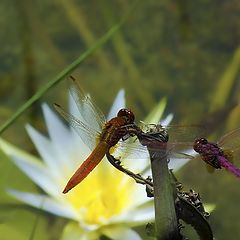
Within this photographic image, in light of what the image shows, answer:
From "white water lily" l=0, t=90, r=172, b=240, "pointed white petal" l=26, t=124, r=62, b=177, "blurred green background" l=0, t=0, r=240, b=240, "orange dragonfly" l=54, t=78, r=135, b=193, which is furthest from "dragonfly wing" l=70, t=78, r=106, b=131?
"blurred green background" l=0, t=0, r=240, b=240

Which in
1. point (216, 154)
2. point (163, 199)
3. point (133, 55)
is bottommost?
point (163, 199)

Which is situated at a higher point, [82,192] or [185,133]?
[82,192]

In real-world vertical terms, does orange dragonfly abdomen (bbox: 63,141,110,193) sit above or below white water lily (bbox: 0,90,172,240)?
below

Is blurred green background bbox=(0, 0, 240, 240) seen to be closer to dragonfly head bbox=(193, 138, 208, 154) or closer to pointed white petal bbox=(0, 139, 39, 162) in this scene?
pointed white petal bbox=(0, 139, 39, 162)

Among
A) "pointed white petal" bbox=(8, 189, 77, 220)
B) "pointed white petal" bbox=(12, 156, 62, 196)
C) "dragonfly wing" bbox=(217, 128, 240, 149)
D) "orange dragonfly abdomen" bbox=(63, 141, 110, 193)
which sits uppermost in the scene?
"pointed white petal" bbox=(12, 156, 62, 196)


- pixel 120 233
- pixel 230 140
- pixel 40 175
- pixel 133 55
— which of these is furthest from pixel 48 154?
pixel 133 55

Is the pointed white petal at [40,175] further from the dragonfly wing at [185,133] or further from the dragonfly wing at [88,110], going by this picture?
the dragonfly wing at [185,133]

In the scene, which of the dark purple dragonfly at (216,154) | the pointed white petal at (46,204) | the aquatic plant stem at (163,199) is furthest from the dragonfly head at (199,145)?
the pointed white petal at (46,204)

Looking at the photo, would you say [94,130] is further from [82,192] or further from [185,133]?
[82,192]
